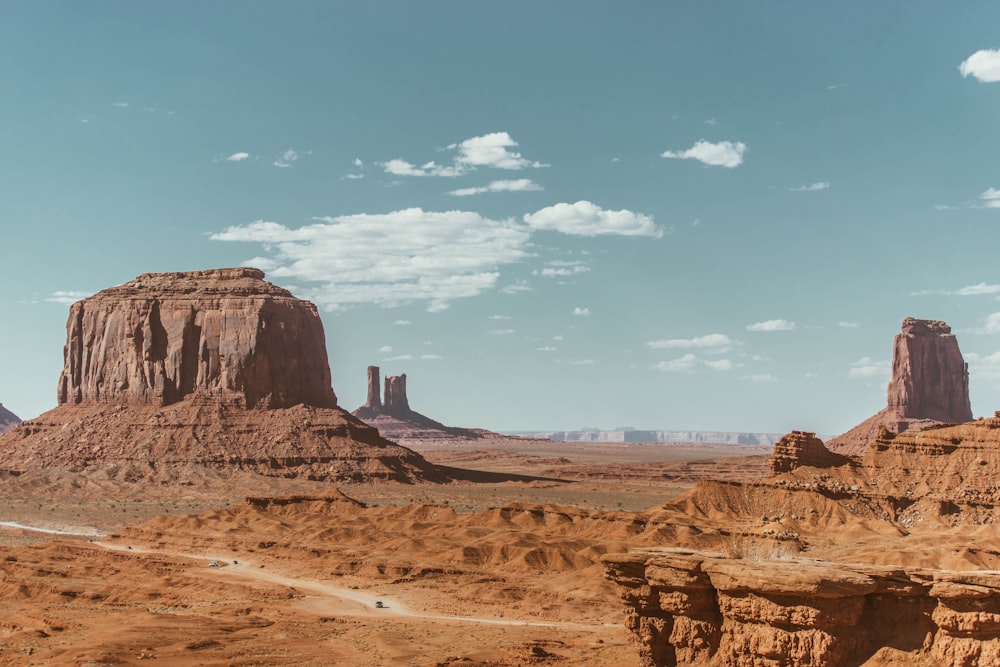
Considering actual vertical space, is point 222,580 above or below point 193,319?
below

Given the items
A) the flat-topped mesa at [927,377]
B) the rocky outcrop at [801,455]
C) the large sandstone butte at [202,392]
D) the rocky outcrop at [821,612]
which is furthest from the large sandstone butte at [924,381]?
the rocky outcrop at [821,612]

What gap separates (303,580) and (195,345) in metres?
79.0

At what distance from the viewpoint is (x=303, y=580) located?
52500 millimetres

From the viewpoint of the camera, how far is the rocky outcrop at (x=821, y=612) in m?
16.6

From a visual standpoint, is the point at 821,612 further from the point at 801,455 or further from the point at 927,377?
the point at 927,377

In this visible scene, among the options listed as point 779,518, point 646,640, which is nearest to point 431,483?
point 779,518

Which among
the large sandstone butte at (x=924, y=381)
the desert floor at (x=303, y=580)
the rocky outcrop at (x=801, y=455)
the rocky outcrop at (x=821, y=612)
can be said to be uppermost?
the large sandstone butte at (x=924, y=381)

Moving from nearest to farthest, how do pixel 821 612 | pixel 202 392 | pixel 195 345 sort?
pixel 821 612
pixel 202 392
pixel 195 345

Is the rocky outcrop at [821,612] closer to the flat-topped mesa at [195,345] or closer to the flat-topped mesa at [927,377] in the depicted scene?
the flat-topped mesa at [195,345]

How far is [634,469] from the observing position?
164 m

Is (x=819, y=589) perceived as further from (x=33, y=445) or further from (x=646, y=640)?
(x=33, y=445)

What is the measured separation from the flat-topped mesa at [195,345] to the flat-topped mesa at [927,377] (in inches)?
3870

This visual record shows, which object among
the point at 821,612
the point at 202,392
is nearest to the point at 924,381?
the point at 202,392

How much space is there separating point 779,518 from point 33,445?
283 ft
